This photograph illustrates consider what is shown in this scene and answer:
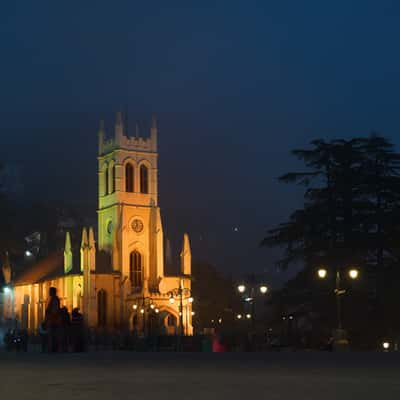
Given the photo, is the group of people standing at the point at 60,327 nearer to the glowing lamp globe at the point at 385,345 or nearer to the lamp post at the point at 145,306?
the glowing lamp globe at the point at 385,345

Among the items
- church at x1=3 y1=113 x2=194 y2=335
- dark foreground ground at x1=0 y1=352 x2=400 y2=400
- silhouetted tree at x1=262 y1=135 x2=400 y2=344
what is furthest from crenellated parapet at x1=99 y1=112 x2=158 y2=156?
dark foreground ground at x1=0 y1=352 x2=400 y2=400

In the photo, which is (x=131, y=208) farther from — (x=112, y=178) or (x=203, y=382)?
(x=203, y=382)

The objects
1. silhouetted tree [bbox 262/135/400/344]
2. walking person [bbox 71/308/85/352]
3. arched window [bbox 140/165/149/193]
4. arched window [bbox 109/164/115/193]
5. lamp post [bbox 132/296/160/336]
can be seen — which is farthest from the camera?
arched window [bbox 140/165/149/193]

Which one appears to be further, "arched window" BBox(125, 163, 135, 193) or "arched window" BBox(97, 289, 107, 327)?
"arched window" BBox(125, 163, 135, 193)

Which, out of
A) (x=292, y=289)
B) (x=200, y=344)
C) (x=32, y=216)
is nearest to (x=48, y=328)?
(x=200, y=344)

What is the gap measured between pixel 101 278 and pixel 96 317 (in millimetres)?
4281

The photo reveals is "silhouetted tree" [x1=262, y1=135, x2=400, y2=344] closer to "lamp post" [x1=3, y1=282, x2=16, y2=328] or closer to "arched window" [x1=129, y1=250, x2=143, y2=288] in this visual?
"arched window" [x1=129, y1=250, x2=143, y2=288]

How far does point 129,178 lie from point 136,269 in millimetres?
10525

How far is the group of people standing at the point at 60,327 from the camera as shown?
2359 centimetres

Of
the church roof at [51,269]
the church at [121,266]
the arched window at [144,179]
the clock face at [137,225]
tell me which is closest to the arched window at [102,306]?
the church at [121,266]

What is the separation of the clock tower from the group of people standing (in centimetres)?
5991

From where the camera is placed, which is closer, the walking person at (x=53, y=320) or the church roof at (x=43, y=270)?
the walking person at (x=53, y=320)

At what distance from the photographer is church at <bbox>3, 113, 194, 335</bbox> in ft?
279

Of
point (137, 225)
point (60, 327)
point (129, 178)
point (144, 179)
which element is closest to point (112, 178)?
point (129, 178)
